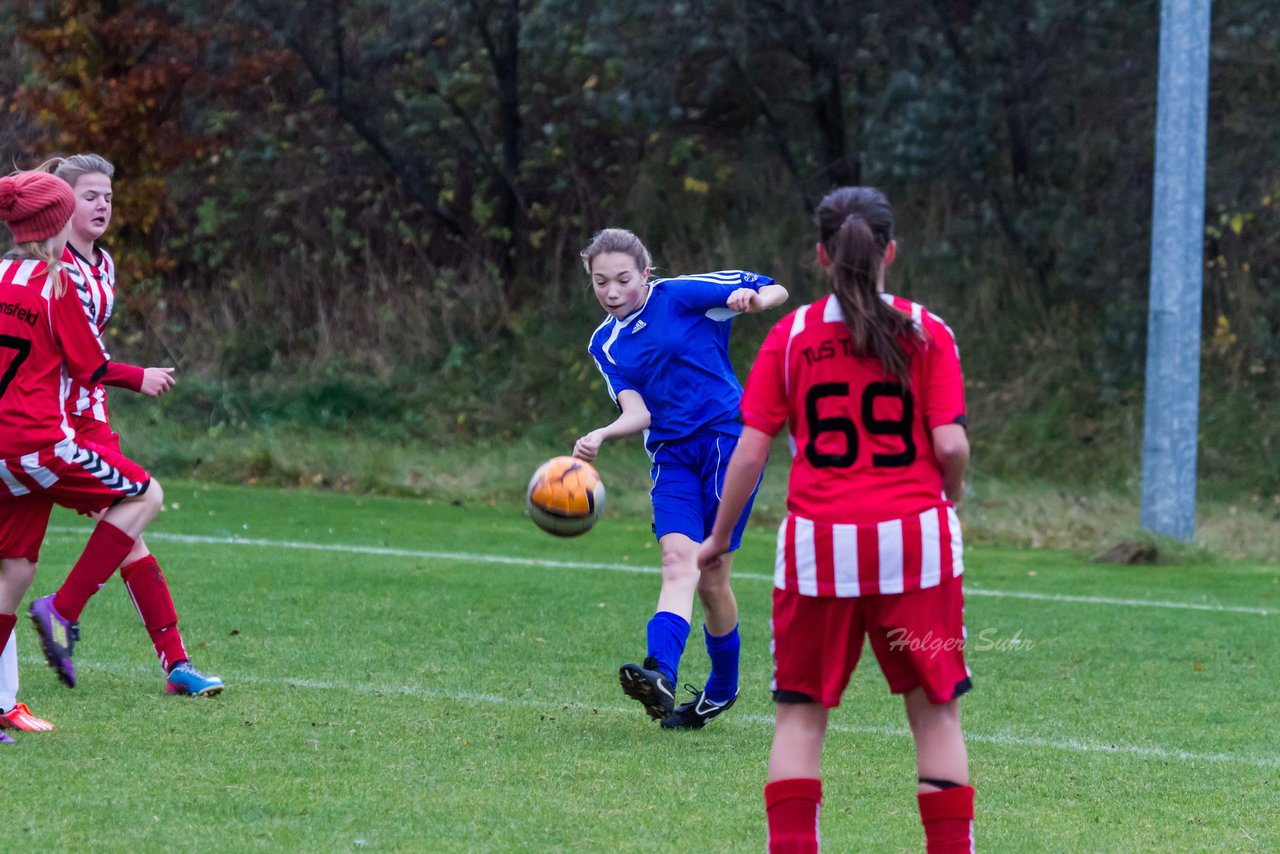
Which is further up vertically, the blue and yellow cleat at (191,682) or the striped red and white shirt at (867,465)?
the striped red and white shirt at (867,465)

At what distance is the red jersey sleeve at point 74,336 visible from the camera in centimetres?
578

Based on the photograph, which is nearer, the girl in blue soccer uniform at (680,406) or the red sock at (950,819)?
the red sock at (950,819)

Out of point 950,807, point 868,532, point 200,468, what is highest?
point 868,532

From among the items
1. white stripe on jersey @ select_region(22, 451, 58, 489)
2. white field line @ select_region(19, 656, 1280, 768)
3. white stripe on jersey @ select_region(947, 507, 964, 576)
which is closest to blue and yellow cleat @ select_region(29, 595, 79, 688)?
white field line @ select_region(19, 656, 1280, 768)

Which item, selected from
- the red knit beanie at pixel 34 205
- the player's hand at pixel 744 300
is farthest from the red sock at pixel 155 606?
the player's hand at pixel 744 300

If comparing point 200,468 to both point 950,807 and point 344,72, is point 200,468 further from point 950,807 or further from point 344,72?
point 950,807

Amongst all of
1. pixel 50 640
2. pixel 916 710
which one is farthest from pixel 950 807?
pixel 50 640

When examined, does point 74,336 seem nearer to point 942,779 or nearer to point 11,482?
point 11,482

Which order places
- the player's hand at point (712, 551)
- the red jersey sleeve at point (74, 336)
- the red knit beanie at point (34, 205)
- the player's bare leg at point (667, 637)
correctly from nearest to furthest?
1. the player's hand at point (712, 551)
2. the red knit beanie at point (34, 205)
3. the red jersey sleeve at point (74, 336)
4. the player's bare leg at point (667, 637)

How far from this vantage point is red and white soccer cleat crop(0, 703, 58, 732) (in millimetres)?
5848

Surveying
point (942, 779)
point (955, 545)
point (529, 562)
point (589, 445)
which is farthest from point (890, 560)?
point (529, 562)

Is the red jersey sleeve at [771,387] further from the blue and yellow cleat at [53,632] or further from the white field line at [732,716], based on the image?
the blue and yellow cleat at [53,632]

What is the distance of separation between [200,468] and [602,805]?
42.5 ft

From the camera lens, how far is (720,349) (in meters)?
6.51
